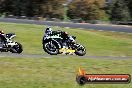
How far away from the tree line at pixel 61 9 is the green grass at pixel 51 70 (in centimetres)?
6504

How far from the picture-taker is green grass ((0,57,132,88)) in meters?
16.2

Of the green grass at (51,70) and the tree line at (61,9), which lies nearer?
the green grass at (51,70)

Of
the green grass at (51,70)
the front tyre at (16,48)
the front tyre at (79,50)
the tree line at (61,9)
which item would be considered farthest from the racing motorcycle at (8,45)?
the tree line at (61,9)

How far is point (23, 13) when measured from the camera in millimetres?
90062

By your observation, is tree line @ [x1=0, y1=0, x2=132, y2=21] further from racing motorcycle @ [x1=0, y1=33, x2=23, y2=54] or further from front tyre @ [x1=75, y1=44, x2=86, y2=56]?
racing motorcycle @ [x1=0, y1=33, x2=23, y2=54]

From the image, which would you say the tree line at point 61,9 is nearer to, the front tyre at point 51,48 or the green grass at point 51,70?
the green grass at point 51,70

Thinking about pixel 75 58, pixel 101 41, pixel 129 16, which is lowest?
pixel 129 16

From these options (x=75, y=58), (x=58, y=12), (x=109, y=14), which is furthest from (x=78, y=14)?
(x=75, y=58)

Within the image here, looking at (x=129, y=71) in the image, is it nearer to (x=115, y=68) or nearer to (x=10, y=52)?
(x=115, y=68)

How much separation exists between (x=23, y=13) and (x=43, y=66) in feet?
236

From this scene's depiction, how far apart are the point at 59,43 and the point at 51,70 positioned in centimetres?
151

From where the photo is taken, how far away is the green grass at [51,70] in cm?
1616

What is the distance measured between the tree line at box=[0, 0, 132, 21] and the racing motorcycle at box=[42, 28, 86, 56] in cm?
6633

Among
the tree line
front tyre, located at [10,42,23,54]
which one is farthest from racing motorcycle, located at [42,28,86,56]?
the tree line
